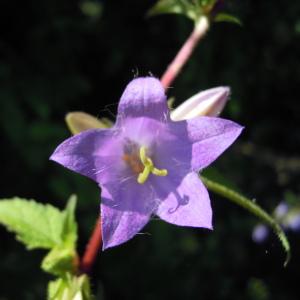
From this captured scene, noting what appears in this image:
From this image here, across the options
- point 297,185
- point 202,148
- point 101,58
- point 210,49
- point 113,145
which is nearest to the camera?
point 202,148

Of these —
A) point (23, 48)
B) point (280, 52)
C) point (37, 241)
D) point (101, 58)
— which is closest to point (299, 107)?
point (280, 52)

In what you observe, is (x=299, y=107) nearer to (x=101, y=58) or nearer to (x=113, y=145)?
(x=101, y=58)

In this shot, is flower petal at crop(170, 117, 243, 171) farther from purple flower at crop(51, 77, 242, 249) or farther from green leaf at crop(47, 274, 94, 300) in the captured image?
green leaf at crop(47, 274, 94, 300)

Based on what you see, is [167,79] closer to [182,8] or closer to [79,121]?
[182,8]

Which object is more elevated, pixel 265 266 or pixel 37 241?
pixel 37 241

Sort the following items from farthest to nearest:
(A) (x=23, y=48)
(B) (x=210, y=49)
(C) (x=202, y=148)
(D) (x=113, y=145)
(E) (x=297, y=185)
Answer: (E) (x=297, y=185) < (A) (x=23, y=48) < (B) (x=210, y=49) < (D) (x=113, y=145) < (C) (x=202, y=148)

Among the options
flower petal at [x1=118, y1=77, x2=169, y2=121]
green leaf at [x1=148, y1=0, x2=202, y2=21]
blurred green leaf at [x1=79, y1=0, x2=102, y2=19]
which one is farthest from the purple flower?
blurred green leaf at [x1=79, y1=0, x2=102, y2=19]
